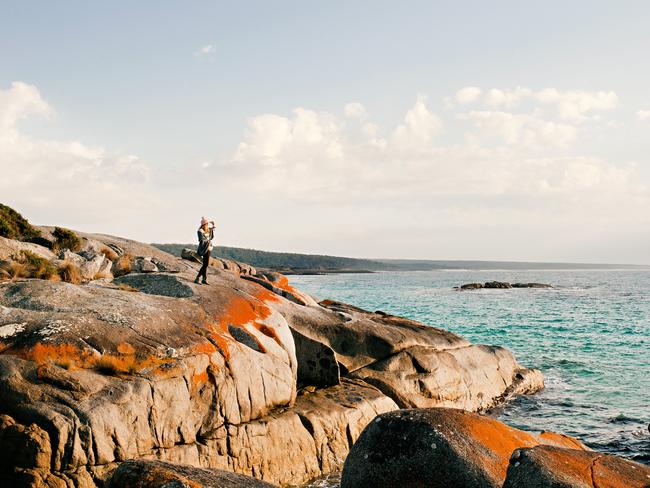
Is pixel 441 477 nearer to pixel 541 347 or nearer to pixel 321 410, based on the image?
pixel 321 410

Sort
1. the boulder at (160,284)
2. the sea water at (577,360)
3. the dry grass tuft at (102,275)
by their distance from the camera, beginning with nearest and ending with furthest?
the boulder at (160,284) → the sea water at (577,360) → the dry grass tuft at (102,275)

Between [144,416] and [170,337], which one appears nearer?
[144,416]

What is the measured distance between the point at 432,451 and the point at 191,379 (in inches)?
234

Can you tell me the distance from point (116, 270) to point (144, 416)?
15.6m

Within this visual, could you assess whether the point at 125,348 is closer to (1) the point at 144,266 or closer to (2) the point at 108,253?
(1) the point at 144,266

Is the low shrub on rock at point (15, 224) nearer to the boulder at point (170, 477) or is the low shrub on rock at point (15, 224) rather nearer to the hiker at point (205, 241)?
the hiker at point (205, 241)

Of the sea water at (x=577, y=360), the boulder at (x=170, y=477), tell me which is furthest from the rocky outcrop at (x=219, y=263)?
the sea water at (x=577, y=360)

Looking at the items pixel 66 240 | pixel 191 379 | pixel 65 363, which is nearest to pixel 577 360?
pixel 191 379

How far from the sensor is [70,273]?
20.8m

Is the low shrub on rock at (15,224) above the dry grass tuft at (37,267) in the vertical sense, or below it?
above

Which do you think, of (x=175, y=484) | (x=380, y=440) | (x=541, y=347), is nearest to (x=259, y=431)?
(x=380, y=440)

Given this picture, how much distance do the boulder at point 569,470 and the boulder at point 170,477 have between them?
10.4 ft

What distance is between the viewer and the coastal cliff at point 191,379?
32.7ft

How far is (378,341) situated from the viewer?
19688mm
